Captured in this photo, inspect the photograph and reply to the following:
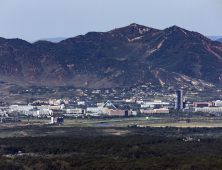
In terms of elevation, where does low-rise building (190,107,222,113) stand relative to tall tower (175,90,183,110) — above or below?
below

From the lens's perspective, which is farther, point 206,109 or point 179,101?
point 179,101

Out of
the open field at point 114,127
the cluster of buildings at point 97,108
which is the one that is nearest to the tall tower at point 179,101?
the cluster of buildings at point 97,108

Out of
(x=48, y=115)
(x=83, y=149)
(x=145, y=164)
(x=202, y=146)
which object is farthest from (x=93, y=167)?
(x=48, y=115)

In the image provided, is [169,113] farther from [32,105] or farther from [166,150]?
[166,150]

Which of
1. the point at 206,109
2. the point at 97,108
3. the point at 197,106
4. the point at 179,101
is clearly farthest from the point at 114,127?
the point at 197,106

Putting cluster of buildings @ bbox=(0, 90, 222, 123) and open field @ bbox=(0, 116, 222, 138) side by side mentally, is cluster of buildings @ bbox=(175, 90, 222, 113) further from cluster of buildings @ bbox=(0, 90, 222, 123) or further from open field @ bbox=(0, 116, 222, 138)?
open field @ bbox=(0, 116, 222, 138)

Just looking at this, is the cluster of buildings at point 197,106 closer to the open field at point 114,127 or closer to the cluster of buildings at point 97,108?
the cluster of buildings at point 97,108

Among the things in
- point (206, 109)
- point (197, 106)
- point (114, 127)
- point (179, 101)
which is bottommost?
point (114, 127)

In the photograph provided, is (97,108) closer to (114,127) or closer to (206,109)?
(206,109)

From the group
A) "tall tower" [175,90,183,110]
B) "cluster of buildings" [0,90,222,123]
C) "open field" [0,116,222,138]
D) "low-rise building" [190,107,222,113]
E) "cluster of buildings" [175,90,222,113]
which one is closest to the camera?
"open field" [0,116,222,138]

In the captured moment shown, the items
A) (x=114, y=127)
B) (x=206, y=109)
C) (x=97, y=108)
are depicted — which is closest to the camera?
(x=114, y=127)

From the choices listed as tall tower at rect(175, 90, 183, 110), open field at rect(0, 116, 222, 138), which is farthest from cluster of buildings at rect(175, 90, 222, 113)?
open field at rect(0, 116, 222, 138)
